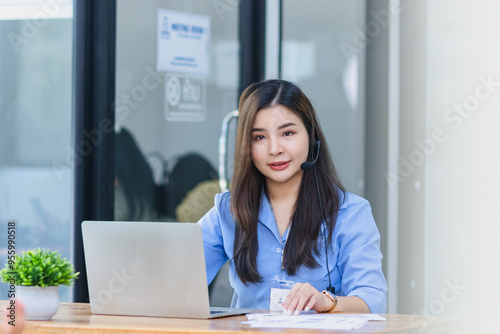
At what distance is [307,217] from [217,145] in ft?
5.24

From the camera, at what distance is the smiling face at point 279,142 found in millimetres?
2145

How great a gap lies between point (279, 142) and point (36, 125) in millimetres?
1361

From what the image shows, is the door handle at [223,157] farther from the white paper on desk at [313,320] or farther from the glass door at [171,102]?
the white paper on desk at [313,320]

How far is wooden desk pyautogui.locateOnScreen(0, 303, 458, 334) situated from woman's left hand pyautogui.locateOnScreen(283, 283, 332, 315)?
0.11 m

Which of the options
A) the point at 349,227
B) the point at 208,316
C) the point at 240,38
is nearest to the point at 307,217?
the point at 349,227

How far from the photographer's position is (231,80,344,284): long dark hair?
2088 millimetres

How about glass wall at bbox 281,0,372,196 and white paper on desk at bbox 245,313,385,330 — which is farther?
glass wall at bbox 281,0,372,196

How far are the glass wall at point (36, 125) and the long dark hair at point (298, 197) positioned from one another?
1159 millimetres

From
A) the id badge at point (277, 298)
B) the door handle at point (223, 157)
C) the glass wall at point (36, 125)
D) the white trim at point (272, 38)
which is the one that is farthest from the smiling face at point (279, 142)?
the white trim at point (272, 38)

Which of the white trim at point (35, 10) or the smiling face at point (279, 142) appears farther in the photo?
the white trim at point (35, 10)

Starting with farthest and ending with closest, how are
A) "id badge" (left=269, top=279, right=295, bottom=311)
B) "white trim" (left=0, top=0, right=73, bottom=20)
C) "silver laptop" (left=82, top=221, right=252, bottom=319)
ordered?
"white trim" (left=0, top=0, right=73, bottom=20) < "id badge" (left=269, top=279, right=295, bottom=311) < "silver laptop" (left=82, top=221, right=252, bottom=319)

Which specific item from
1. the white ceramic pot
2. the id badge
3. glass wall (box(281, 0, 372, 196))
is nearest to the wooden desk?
the white ceramic pot

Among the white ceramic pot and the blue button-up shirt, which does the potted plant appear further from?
the blue button-up shirt

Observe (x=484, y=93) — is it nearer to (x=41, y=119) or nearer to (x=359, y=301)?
(x=359, y=301)
